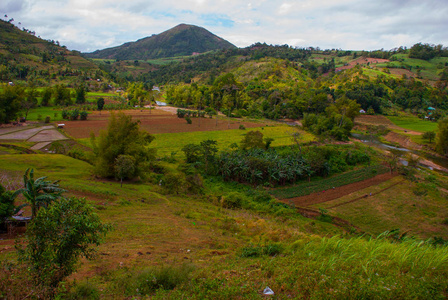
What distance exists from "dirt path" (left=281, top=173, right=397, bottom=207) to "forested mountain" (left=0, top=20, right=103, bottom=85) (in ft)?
362

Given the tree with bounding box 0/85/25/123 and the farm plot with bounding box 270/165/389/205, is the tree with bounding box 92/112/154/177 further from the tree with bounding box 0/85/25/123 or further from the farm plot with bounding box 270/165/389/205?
the tree with bounding box 0/85/25/123

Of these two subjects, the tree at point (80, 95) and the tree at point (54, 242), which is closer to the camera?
the tree at point (54, 242)

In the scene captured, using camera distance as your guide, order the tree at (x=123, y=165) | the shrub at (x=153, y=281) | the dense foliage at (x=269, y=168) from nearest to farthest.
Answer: the shrub at (x=153, y=281) < the tree at (x=123, y=165) < the dense foliage at (x=269, y=168)

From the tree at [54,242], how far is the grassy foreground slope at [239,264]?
1.92ft

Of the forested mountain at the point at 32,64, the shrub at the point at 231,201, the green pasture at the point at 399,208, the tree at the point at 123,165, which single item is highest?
the forested mountain at the point at 32,64

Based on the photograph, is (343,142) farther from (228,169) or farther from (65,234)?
(65,234)

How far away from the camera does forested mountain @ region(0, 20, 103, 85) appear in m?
98.9

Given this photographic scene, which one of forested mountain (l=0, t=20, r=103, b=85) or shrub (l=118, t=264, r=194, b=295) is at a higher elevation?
forested mountain (l=0, t=20, r=103, b=85)

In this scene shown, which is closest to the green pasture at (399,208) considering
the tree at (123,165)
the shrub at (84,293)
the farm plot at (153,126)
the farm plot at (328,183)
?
the farm plot at (328,183)

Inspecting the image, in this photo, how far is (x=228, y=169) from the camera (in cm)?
3134

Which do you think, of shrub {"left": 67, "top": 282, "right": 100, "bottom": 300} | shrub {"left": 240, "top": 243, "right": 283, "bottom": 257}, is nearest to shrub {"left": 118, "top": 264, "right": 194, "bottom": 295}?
shrub {"left": 67, "top": 282, "right": 100, "bottom": 300}

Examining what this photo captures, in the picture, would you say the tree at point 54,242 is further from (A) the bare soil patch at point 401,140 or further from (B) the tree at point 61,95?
(B) the tree at point 61,95

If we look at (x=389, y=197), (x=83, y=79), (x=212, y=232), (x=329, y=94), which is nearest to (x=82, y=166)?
(x=212, y=232)

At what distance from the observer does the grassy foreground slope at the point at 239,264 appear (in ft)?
21.9
